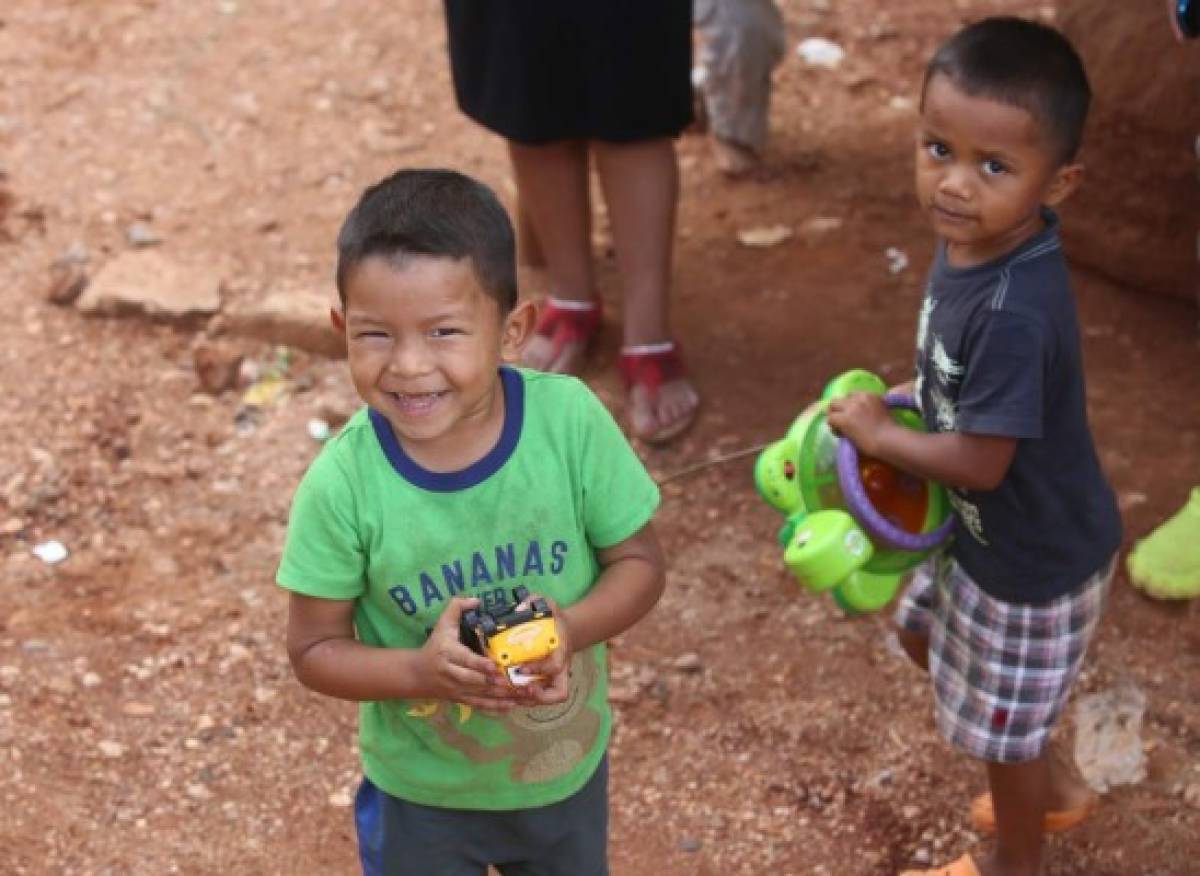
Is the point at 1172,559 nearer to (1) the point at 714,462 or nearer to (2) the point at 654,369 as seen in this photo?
(1) the point at 714,462

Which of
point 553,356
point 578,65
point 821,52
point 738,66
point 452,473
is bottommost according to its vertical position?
point 821,52

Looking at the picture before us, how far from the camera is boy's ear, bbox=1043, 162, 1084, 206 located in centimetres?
236

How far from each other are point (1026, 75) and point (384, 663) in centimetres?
116

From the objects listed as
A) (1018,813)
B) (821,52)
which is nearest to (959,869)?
(1018,813)

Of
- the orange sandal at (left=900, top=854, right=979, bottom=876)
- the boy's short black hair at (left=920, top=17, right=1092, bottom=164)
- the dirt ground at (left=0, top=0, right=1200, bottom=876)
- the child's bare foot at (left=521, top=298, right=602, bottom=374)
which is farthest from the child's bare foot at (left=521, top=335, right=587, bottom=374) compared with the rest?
the boy's short black hair at (left=920, top=17, right=1092, bottom=164)

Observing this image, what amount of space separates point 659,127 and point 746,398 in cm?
69

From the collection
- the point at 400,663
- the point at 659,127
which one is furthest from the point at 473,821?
the point at 659,127

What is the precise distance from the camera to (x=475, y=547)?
2.00 m

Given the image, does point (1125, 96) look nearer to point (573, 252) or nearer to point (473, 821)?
point (573, 252)

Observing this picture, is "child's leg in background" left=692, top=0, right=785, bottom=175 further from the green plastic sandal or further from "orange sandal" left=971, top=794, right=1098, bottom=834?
"orange sandal" left=971, top=794, right=1098, bottom=834

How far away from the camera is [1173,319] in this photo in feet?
13.7

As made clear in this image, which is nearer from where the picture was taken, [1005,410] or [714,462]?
[1005,410]

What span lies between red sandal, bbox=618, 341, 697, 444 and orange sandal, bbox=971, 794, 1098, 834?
1253 millimetres

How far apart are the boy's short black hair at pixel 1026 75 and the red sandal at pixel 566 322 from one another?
183 centimetres
